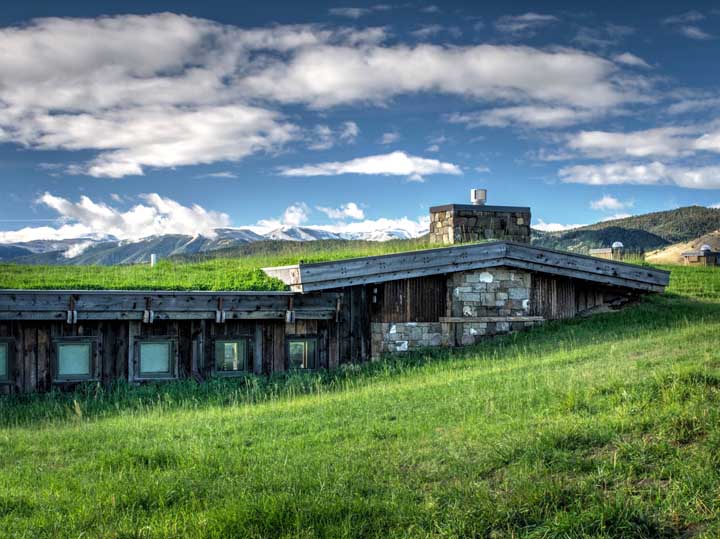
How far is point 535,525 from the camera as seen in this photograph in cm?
661

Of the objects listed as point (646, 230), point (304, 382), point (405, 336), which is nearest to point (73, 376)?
point (304, 382)

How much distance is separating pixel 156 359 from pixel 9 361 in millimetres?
3280

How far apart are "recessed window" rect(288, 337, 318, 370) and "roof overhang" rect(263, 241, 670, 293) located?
1441 millimetres

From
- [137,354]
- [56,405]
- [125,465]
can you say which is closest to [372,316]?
[137,354]

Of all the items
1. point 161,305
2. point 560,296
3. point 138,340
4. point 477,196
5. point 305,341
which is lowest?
point 305,341

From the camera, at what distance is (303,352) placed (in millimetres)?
19078

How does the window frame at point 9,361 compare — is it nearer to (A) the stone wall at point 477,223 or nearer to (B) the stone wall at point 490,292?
(B) the stone wall at point 490,292

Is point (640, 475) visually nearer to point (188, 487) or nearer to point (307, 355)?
point (188, 487)

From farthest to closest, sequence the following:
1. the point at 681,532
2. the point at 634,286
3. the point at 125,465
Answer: the point at 634,286 → the point at 125,465 → the point at 681,532

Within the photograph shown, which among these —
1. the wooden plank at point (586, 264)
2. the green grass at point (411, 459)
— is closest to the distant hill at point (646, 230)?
the wooden plank at point (586, 264)

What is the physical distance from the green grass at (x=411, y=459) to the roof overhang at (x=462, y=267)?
442 centimetres

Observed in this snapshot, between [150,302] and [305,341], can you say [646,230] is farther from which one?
[150,302]

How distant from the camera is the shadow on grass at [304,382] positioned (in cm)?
1491

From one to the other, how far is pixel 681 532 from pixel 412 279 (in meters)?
13.6
